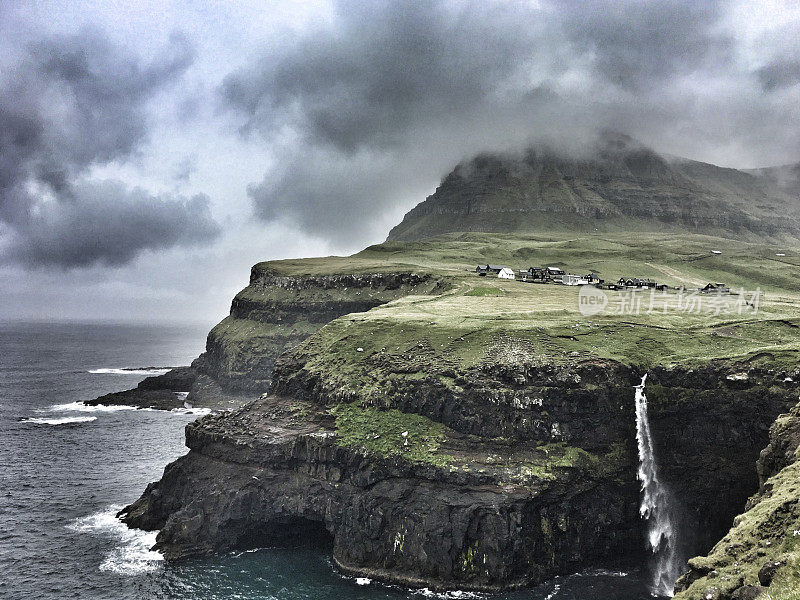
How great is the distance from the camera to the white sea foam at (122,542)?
187ft

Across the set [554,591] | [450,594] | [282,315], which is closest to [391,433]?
[450,594]

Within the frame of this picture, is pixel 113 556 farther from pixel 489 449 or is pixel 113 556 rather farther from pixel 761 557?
pixel 761 557

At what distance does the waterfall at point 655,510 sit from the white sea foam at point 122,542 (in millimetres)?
54079

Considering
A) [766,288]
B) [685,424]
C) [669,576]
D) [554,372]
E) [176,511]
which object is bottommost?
[669,576]

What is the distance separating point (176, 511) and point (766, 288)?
188947 millimetres

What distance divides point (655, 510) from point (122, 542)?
6140 cm

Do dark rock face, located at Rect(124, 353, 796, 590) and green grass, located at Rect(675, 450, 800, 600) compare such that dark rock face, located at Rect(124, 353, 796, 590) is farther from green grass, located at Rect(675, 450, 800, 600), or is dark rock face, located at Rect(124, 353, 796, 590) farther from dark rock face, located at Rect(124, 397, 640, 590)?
green grass, located at Rect(675, 450, 800, 600)

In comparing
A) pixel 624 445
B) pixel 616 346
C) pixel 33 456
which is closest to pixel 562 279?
pixel 616 346

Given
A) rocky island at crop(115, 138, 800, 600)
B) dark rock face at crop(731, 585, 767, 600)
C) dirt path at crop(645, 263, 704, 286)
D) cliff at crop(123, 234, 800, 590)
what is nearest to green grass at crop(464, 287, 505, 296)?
cliff at crop(123, 234, 800, 590)

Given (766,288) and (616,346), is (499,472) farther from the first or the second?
(766,288)

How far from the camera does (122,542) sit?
62.4 m

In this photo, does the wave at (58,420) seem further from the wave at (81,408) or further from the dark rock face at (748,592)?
the dark rock face at (748,592)

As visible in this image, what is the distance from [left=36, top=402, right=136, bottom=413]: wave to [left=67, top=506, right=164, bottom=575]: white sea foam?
6924 cm

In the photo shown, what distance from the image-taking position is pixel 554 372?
63.1 metres
